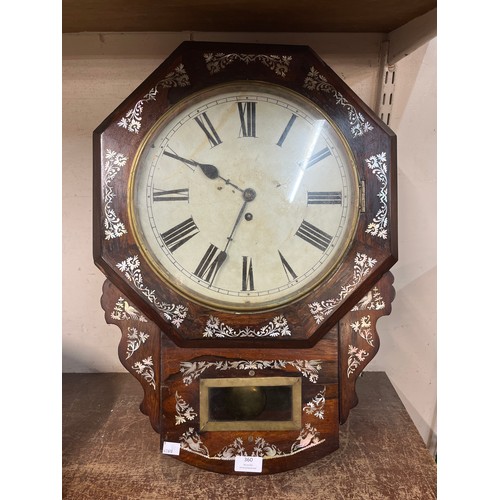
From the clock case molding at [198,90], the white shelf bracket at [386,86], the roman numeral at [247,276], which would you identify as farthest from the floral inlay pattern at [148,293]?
the white shelf bracket at [386,86]

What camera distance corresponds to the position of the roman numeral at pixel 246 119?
3.10 ft

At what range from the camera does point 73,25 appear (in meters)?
1.21

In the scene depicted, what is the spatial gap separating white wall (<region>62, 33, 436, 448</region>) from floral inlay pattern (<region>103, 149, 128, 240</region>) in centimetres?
45

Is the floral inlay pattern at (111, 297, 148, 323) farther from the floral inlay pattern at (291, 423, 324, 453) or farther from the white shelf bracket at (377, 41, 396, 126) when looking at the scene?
the white shelf bracket at (377, 41, 396, 126)

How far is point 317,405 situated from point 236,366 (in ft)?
0.53

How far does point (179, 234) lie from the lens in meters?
0.94

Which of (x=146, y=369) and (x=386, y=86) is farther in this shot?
(x=386, y=86)

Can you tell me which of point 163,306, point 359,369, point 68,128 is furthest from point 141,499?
point 68,128

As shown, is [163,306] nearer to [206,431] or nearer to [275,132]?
[206,431]

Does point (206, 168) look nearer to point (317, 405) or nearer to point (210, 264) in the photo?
point (210, 264)

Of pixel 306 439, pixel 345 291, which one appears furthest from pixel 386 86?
pixel 306 439

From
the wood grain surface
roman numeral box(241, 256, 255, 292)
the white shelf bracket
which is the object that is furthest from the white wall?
roman numeral box(241, 256, 255, 292)

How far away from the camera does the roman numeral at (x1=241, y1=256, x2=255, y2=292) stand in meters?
0.94

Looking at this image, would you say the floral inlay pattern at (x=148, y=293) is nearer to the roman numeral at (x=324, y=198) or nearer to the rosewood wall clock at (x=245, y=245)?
the rosewood wall clock at (x=245, y=245)
